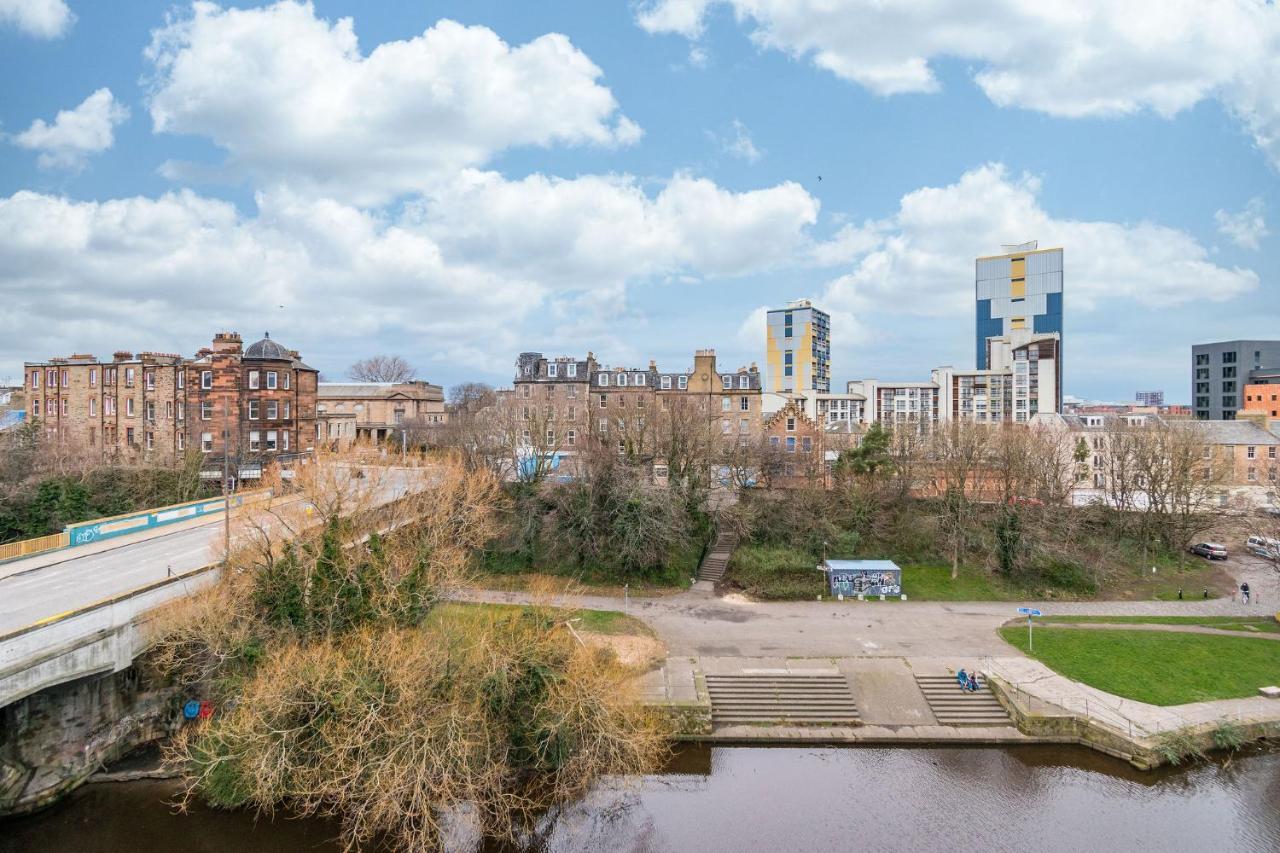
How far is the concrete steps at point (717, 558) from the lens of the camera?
35.6 metres

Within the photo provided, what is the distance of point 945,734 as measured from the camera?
2105 cm

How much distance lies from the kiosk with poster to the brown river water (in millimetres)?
13109

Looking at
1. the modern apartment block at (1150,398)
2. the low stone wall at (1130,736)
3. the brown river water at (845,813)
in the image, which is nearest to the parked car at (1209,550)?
the low stone wall at (1130,736)

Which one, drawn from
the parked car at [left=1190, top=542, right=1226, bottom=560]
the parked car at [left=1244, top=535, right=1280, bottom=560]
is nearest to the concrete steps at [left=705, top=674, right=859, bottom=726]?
the parked car at [left=1244, top=535, right=1280, bottom=560]

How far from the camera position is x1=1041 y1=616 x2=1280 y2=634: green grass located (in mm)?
28734

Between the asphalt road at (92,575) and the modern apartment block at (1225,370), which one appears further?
the modern apartment block at (1225,370)

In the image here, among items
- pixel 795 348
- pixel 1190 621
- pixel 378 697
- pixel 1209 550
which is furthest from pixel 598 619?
pixel 795 348

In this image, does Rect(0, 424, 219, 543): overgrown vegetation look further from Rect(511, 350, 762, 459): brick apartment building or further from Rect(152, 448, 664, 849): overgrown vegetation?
Rect(511, 350, 762, 459): brick apartment building

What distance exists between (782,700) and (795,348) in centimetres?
8373

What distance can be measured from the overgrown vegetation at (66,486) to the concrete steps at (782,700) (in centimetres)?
3046

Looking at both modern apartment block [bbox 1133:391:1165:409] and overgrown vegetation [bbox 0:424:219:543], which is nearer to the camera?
overgrown vegetation [bbox 0:424:219:543]

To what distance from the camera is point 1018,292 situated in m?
103

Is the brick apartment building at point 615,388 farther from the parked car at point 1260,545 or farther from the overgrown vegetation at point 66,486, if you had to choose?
the parked car at point 1260,545

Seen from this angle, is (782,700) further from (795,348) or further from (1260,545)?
(795,348)
